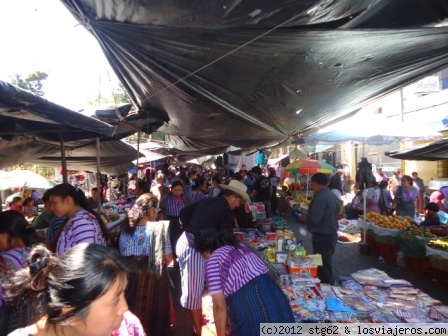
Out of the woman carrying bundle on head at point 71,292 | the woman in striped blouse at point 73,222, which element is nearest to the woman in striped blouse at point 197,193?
the woman in striped blouse at point 73,222

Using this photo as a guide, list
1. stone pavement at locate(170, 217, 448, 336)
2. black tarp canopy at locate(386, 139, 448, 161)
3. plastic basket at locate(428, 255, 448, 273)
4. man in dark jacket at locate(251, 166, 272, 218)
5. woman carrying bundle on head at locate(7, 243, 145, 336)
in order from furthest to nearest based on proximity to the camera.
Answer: man in dark jacket at locate(251, 166, 272, 218) → black tarp canopy at locate(386, 139, 448, 161) → plastic basket at locate(428, 255, 448, 273) → stone pavement at locate(170, 217, 448, 336) → woman carrying bundle on head at locate(7, 243, 145, 336)

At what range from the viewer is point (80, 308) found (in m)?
1.32

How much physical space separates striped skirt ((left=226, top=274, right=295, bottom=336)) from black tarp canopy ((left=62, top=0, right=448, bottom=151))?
1.79m

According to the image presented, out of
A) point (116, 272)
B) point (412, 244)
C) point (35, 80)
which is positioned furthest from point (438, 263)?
point (35, 80)

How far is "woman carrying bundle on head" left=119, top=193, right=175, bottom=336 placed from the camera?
3410 millimetres

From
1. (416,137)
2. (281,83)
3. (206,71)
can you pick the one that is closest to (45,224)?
(206,71)

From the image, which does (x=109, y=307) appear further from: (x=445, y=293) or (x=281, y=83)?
(x=445, y=293)

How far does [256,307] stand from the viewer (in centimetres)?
237

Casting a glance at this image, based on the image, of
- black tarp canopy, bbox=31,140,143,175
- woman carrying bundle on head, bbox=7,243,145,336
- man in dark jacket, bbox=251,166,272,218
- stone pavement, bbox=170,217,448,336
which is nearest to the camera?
woman carrying bundle on head, bbox=7,243,145,336

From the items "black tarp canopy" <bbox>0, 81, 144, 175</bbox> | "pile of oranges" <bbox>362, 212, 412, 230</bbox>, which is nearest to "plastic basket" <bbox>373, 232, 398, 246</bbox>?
"pile of oranges" <bbox>362, 212, 412, 230</bbox>

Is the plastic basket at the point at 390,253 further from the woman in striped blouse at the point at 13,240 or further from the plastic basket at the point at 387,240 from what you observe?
the woman in striped blouse at the point at 13,240

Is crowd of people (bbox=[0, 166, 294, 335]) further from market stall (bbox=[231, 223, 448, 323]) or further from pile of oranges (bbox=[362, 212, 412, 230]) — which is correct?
pile of oranges (bbox=[362, 212, 412, 230])

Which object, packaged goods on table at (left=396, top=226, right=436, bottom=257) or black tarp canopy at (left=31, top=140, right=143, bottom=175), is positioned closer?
packaged goods on table at (left=396, top=226, right=436, bottom=257)

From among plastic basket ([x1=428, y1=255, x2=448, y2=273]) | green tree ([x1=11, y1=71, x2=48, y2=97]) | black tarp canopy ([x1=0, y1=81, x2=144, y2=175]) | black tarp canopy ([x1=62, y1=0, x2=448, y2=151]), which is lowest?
plastic basket ([x1=428, y1=255, x2=448, y2=273])
